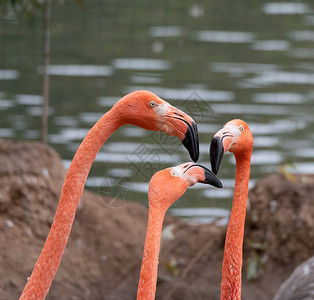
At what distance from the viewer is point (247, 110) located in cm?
525

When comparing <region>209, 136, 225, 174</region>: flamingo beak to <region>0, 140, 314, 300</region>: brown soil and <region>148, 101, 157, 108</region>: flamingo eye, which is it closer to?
<region>148, 101, 157, 108</region>: flamingo eye

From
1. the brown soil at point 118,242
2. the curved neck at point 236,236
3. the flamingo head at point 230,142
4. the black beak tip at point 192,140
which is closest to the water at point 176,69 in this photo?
the brown soil at point 118,242

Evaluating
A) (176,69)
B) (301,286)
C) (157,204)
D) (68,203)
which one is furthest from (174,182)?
(176,69)

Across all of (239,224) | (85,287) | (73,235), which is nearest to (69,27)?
(73,235)

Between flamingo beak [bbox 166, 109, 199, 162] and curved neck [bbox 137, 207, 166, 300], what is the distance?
0.86 feet

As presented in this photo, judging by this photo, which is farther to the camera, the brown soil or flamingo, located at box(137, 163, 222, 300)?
the brown soil

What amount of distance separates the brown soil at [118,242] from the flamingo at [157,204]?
1.71 metres

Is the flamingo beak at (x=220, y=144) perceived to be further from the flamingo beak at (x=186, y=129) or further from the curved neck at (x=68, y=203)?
the curved neck at (x=68, y=203)

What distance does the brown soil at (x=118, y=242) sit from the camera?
3971mm

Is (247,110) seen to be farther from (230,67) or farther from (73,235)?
(73,235)

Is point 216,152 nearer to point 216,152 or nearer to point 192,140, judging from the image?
point 216,152

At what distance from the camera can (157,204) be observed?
2193 millimetres

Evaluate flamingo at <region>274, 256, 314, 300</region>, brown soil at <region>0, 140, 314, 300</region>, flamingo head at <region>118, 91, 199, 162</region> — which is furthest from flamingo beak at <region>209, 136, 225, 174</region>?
brown soil at <region>0, 140, 314, 300</region>

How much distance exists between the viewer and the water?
516 cm
